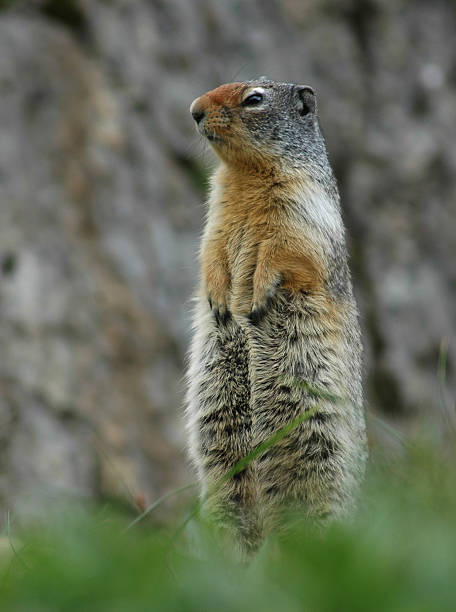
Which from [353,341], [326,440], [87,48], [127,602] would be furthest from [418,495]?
[87,48]

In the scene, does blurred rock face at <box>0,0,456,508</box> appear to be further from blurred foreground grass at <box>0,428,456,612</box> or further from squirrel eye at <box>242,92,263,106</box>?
blurred foreground grass at <box>0,428,456,612</box>

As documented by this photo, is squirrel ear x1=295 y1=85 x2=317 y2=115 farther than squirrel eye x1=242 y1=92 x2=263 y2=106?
Yes

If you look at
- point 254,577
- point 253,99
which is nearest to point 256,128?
point 253,99

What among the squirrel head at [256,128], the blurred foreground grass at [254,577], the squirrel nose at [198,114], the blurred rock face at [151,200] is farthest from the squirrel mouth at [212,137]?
the blurred foreground grass at [254,577]

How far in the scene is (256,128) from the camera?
5.66m

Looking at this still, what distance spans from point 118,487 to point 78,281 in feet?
7.15

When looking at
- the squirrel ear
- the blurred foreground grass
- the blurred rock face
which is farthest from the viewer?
the blurred rock face

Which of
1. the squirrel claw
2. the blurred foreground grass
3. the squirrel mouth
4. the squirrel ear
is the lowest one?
the blurred foreground grass

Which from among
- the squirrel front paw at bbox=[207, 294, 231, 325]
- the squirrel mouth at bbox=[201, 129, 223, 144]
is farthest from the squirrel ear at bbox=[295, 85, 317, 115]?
the squirrel front paw at bbox=[207, 294, 231, 325]

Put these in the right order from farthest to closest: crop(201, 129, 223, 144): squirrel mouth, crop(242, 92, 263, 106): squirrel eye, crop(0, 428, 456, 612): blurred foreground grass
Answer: crop(242, 92, 263, 106): squirrel eye
crop(201, 129, 223, 144): squirrel mouth
crop(0, 428, 456, 612): blurred foreground grass

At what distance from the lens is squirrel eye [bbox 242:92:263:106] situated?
577 cm

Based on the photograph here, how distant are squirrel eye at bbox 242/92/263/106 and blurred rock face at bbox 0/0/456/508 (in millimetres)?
2610

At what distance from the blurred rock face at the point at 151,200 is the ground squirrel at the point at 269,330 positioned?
2.86 metres

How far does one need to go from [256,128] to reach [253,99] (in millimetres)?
256
